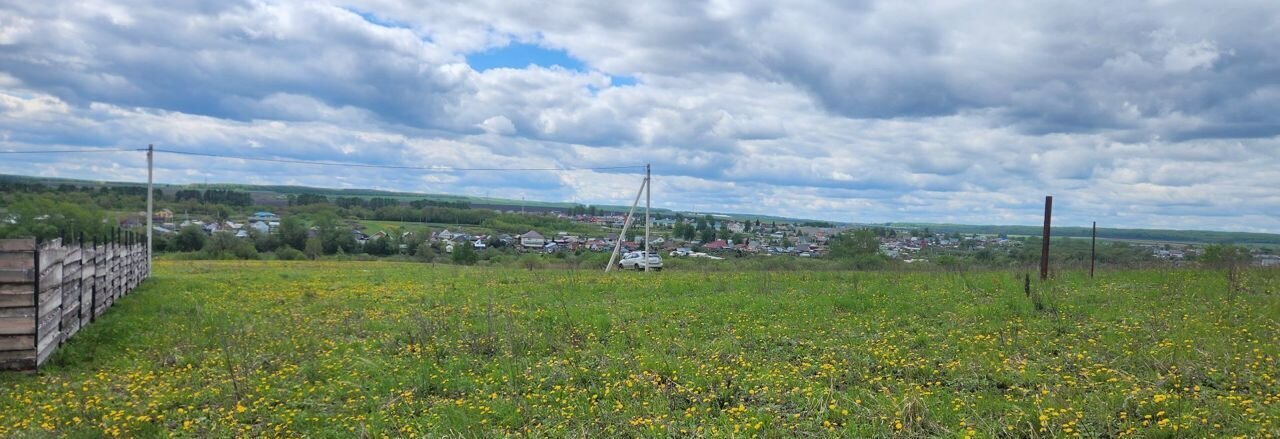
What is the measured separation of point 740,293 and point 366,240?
36.9 meters

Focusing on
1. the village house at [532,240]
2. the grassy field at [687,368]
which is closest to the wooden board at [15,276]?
the grassy field at [687,368]

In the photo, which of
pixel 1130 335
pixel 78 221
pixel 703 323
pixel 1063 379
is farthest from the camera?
pixel 78 221

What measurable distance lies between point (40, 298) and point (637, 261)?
82.5ft

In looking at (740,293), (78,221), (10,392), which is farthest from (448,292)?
(78,221)

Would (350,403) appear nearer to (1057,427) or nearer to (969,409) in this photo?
(969,409)

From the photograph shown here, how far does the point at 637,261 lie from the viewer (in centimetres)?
3291

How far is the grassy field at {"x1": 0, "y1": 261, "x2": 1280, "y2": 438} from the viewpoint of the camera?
6.36m

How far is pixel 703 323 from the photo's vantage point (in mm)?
11711

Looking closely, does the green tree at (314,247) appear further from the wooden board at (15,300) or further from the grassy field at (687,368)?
the wooden board at (15,300)

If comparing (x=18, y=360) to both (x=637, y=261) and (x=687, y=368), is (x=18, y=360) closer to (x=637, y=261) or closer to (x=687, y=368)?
(x=687, y=368)

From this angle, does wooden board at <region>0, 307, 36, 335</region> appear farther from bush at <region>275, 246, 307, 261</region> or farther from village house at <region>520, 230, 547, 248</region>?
bush at <region>275, 246, 307, 261</region>

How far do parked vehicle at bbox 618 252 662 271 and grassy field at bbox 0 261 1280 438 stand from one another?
1679 centimetres

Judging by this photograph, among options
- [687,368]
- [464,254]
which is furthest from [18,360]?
[464,254]

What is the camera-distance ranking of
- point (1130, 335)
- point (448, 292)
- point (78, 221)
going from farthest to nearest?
point (78, 221), point (448, 292), point (1130, 335)
